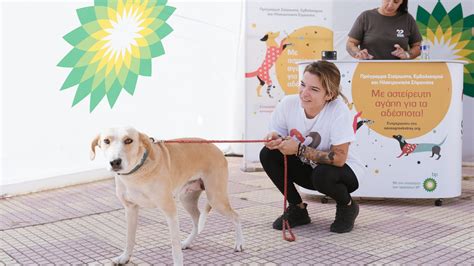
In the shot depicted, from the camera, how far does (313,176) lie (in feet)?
11.1

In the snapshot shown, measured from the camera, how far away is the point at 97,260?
9.53 feet

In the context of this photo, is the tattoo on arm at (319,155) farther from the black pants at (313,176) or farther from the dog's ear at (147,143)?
the dog's ear at (147,143)

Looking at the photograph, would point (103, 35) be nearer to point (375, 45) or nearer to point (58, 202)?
point (58, 202)

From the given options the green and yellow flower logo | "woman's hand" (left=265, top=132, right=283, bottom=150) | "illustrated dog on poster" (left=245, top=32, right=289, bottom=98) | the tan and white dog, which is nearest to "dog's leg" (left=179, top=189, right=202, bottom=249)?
the tan and white dog

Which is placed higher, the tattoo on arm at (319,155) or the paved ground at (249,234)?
the tattoo on arm at (319,155)

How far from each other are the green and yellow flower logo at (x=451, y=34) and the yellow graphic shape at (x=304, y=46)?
112 cm

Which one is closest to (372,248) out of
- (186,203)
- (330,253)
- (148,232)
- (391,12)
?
(330,253)

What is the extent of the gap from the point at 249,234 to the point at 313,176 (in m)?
0.55

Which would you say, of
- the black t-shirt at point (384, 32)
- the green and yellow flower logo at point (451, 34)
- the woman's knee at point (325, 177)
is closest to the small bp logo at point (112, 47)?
the black t-shirt at point (384, 32)

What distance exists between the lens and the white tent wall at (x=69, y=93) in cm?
431

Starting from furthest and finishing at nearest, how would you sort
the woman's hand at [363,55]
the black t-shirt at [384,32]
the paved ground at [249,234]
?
the black t-shirt at [384,32] → the woman's hand at [363,55] → the paved ground at [249,234]

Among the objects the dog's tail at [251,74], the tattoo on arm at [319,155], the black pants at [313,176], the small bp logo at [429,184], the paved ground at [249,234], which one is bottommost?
the paved ground at [249,234]

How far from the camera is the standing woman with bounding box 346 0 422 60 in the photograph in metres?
4.52

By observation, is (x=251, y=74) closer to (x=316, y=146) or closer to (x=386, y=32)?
(x=386, y=32)
